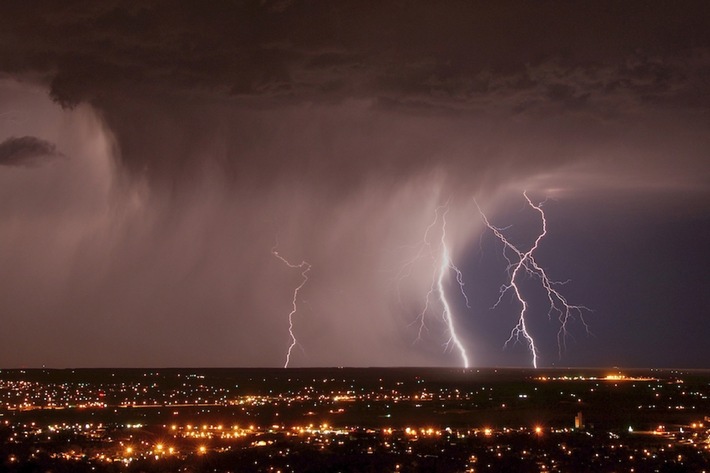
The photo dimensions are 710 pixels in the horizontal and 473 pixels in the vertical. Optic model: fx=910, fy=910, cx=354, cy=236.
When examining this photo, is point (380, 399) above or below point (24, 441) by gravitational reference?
above

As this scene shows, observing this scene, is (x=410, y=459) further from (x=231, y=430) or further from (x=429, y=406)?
(x=429, y=406)

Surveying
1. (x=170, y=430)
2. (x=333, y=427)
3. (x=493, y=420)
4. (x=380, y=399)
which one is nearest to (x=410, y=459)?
(x=333, y=427)

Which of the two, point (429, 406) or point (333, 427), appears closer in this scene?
point (333, 427)

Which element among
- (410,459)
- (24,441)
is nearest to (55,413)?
(24,441)

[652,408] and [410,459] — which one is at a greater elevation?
[652,408]

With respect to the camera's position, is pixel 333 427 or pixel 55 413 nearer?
pixel 333 427

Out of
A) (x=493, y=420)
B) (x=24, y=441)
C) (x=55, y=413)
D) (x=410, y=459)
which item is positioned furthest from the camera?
(x=55, y=413)

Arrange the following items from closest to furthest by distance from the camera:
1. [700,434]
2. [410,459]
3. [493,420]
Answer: [410,459], [700,434], [493,420]

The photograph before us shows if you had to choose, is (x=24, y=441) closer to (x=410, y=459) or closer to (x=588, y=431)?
(x=410, y=459)

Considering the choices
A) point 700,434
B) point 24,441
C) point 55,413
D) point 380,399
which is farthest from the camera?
point 380,399
